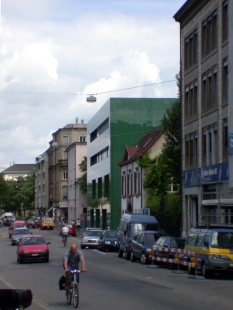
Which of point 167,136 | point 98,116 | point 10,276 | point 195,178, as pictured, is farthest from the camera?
point 98,116

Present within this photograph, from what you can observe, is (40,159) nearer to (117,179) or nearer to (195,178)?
(117,179)

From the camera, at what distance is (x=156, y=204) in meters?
54.4

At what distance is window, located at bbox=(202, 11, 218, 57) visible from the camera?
1539 inches

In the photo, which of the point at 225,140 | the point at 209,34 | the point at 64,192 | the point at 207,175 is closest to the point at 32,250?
the point at 207,175

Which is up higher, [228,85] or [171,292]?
[228,85]

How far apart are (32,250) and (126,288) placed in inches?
581

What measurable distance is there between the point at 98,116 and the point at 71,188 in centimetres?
3418

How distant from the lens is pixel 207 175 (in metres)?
40.0

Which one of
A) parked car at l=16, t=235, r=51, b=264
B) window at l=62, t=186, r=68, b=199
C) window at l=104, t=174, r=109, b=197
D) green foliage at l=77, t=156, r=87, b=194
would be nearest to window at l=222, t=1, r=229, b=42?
parked car at l=16, t=235, r=51, b=264

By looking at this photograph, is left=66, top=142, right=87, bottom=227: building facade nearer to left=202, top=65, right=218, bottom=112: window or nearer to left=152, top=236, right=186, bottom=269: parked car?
left=202, top=65, right=218, bottom=112: window

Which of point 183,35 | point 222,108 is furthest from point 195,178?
point 183,35

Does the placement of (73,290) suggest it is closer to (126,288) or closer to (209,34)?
(126,288)

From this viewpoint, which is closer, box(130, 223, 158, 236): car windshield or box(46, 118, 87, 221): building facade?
box(130, 223, 158, 236): car windshield

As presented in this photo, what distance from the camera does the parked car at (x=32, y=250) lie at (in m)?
34.6
